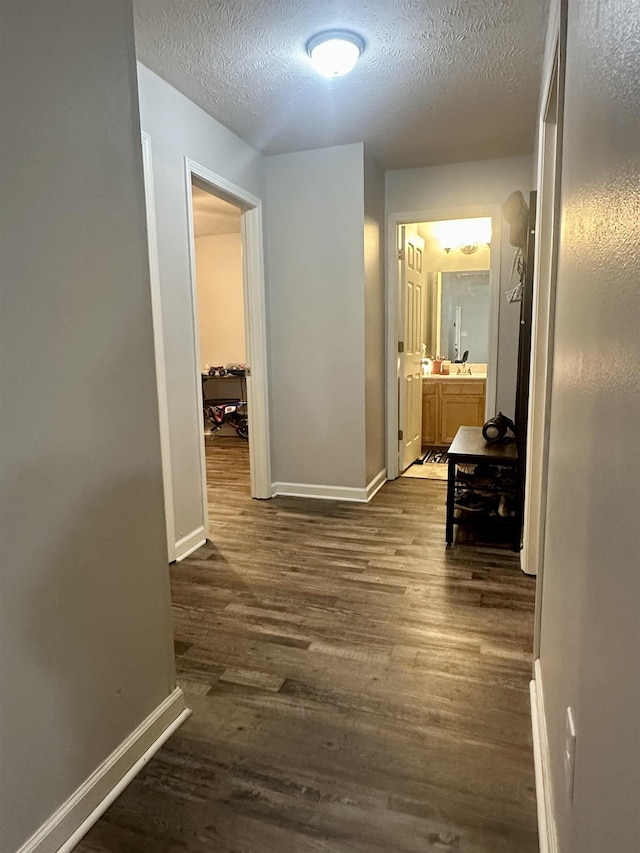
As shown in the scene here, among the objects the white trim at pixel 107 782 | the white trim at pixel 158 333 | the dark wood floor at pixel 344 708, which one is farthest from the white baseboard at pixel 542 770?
the white trim at pixel 158 333

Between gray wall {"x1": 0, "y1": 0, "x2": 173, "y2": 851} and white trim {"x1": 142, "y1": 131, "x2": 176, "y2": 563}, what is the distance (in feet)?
3.48

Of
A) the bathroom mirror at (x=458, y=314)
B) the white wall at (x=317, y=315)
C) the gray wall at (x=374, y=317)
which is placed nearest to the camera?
the white wall at (x=317, y=315)

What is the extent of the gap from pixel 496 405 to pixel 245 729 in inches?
126

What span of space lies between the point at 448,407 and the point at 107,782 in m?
4.80

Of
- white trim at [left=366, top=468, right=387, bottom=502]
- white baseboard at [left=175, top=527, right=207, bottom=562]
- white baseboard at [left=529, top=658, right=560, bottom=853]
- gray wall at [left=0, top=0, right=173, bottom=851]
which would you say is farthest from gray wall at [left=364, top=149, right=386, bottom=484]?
gray wall at [left=0, top=0, right=173, bottom=851]

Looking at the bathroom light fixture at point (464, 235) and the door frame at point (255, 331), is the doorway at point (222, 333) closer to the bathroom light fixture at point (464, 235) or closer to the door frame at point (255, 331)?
the door frame at point (255, 331)

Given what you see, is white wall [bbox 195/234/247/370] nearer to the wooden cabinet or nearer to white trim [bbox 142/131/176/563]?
the wooden cabinet

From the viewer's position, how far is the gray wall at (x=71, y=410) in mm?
1123

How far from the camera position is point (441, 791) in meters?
1.42

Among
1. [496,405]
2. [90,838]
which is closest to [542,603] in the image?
[90,838]

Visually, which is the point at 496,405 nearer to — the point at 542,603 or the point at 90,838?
the point at 542,603

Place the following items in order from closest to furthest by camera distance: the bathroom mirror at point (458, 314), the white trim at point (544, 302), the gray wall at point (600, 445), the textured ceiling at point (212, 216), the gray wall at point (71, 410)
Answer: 1. the gray wall at point (600, 445)
2. the gray wall at point (71, 410)
3. the white trim at point (544, 302)
4. the textured ceiling at point (212, 216)
5. the bathroom mirror at point (458, 314)

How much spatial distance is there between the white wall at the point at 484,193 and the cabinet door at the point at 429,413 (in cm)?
151

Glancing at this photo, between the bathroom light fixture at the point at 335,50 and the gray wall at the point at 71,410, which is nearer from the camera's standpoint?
the gray wall at the point at 71,410
